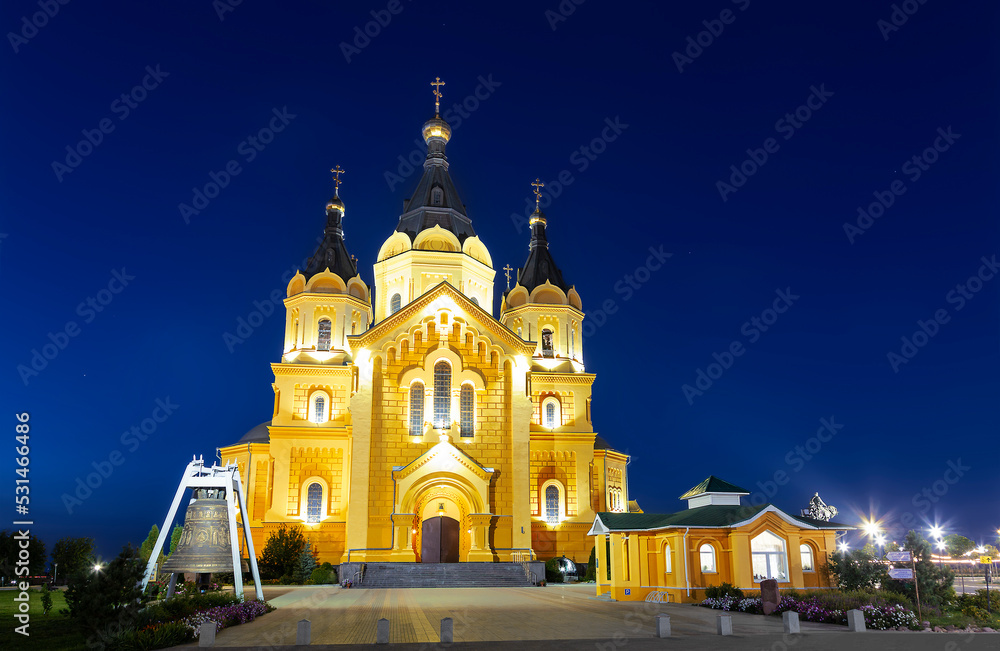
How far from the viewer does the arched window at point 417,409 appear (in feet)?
112

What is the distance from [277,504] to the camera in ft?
119

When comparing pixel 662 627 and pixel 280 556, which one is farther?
pixel 280 556

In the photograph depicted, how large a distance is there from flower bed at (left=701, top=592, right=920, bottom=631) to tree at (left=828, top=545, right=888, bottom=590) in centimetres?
204

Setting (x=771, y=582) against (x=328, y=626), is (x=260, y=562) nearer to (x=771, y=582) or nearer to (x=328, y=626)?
(x=328, y=626)

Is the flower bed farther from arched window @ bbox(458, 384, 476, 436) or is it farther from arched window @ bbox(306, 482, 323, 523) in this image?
arched window @ bbox(306, 482, 323, 523)

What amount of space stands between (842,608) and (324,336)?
30.6 m

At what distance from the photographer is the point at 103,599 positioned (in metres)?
12.4

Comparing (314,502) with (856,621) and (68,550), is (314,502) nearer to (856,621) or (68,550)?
(68,550)

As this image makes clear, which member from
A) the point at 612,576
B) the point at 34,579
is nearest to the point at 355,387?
the point at 612,576

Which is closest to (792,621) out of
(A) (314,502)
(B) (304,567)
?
(B) (304,567)

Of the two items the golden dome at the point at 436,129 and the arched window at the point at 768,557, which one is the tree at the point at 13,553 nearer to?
the arched window at the point at 768,557

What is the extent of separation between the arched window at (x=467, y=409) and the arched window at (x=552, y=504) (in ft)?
23.2

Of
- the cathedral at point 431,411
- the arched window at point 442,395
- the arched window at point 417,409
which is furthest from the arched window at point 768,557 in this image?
the arched window at point 417,409

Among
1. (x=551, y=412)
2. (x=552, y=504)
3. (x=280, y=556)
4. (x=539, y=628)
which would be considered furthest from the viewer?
(x=551, y=412)
